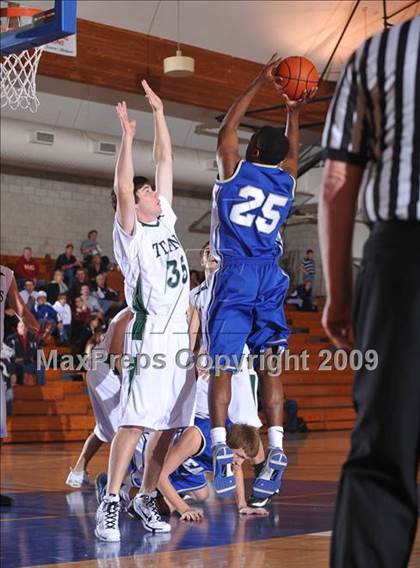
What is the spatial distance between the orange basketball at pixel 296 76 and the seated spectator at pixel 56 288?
1121 centimetres

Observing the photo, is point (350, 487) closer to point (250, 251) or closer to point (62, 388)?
point (250, 251)

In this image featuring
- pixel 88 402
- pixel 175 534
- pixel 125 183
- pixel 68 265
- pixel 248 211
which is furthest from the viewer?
pixel 68 265

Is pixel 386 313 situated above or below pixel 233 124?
below

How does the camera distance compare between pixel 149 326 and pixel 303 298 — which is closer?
pixel 149 326

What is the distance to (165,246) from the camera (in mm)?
6301

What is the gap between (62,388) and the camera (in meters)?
15.9

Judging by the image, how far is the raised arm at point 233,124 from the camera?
625cm

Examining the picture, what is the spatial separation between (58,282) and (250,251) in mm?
12036

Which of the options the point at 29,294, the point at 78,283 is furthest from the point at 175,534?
the point at 78,283

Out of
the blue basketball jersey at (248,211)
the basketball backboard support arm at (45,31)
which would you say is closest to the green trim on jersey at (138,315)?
the blue basketball jersey at (248,211)

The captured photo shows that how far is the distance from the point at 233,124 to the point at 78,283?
493 inches

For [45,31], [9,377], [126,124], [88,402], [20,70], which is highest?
[20,70]

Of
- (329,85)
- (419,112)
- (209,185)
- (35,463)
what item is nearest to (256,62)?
(329,85)

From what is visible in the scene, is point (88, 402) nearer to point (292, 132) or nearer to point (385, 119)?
point (292, 132)
